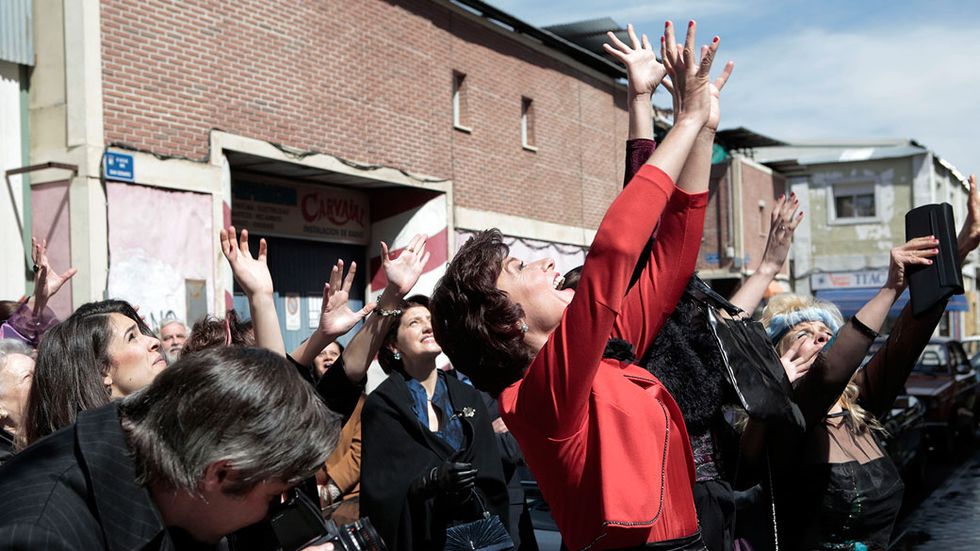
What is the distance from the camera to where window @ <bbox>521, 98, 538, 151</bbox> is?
1841 centimetres

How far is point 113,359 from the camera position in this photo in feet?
10.6

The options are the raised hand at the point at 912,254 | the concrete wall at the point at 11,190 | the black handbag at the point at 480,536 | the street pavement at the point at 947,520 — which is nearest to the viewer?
the raised hand at the point at 912,254

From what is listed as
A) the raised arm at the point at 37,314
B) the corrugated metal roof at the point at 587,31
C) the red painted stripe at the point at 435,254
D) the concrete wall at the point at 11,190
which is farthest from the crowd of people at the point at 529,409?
the corrugated metal roof at the point at 587,31

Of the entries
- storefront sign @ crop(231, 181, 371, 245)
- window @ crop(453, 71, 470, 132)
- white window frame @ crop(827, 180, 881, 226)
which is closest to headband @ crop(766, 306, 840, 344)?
storefront sign @ crop(231, 181, 371, 245)

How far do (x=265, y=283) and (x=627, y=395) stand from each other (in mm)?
1492

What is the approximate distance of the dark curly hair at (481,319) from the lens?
2.64 metres

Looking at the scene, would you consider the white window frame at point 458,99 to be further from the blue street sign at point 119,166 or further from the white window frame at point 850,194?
the white window frame at point 850,194

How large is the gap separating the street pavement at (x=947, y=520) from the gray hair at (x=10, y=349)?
8.05 m

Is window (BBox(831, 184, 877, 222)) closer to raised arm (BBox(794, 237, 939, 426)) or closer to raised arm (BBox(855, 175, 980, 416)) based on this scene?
raised arm (BBox(855, 175, 980, 416))

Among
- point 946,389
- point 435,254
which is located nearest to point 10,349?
point 435,254

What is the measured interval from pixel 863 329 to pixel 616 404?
1459 millimetres

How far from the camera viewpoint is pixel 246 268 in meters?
3.36

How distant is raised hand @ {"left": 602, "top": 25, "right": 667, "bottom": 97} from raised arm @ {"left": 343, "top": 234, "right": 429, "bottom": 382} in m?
1.20

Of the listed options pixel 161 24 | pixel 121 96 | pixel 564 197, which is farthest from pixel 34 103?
pixel 564 197
